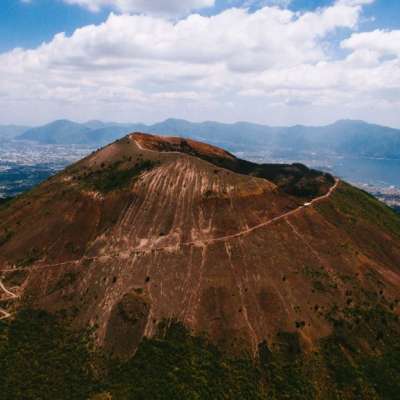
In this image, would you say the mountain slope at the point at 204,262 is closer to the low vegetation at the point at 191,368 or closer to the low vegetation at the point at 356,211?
the low vegetation at the point at 191,368

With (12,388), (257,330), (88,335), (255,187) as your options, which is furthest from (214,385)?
(255,187)

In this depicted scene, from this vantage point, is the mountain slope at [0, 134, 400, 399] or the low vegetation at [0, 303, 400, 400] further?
the mountain slope at [0, 134, 400, 399]

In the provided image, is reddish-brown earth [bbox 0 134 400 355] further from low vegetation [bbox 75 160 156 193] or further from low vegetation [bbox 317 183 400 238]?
low vegetation [bbox 317 183 400 238]

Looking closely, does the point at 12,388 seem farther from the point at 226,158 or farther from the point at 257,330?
the point at 226,158

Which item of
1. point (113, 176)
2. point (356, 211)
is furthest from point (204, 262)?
point (356, 211)

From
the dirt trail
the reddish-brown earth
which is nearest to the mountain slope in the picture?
the reddish-brown earth

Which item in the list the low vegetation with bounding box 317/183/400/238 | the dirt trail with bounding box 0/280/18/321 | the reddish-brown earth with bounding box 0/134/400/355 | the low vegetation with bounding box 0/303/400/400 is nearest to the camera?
the low vegetation with bounding box 0/303/400/400
